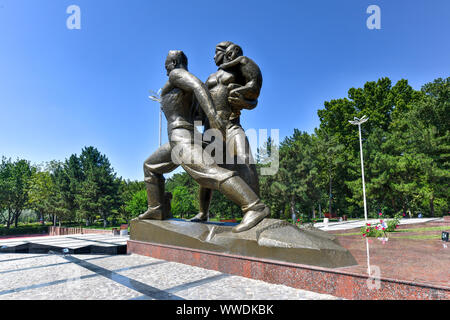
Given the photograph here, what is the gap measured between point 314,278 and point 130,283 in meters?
2.15

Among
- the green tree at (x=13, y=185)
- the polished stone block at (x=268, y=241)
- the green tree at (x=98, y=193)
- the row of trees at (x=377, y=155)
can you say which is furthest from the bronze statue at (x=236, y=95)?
the green tree at (x=13, y=185)

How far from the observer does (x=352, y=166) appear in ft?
86.8

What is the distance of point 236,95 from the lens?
5121 mm

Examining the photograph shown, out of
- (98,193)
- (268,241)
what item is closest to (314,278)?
(268,241)

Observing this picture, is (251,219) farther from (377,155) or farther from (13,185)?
(13,185)

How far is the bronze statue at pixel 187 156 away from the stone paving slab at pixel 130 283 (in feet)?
3.01

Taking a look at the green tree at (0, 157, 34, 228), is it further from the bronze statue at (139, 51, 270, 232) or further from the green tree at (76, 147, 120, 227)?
the bronze statue at (139, 51, 270, 232)

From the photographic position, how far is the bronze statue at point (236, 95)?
16.5 feet

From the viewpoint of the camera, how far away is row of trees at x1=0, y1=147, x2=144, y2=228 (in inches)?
1105

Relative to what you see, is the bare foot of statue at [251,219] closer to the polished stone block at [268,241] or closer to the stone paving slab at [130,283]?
the polished stone block at [268,241]

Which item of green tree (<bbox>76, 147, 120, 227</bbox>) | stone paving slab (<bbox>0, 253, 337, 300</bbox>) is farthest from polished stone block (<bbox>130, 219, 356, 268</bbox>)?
green tree (<bbox>76, 147, 120, 227</bbox>)

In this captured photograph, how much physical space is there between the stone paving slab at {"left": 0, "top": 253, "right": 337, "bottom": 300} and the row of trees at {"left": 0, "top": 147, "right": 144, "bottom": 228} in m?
22.8
